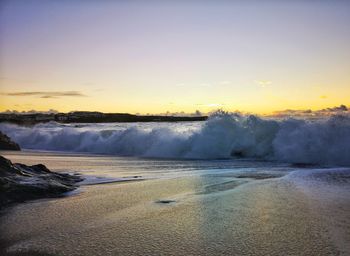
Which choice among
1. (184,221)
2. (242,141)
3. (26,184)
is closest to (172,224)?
(184,221)

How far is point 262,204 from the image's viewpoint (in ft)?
18.6

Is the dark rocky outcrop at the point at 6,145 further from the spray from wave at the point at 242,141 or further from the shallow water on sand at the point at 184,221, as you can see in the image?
the shallow water on sand at the point at 184,221

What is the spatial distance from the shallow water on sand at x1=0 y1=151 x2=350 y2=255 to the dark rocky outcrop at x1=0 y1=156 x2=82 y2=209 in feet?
0.92

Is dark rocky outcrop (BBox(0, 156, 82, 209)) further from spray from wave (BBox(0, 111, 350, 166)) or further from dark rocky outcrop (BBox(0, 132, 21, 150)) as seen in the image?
dark rocky outcrop (BBox(0, 132, 21, 150))

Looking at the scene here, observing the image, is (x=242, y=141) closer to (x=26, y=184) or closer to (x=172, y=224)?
(x=26, y=184)

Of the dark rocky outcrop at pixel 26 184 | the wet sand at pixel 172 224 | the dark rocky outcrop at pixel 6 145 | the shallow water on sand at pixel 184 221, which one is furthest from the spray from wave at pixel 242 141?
the dark rocky outcrop at pixel 26 184

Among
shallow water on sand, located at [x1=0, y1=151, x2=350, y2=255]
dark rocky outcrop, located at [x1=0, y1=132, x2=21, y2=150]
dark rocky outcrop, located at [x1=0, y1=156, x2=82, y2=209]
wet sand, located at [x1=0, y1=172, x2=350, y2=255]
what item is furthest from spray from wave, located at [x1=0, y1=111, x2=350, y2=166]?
dark rocky outcrop, located at [x1=0, y1=156, x2=82, y2=209]

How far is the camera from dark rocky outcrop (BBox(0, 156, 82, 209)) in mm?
5836

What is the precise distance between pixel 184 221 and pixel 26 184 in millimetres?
2813

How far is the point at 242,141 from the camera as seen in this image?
1748 cm

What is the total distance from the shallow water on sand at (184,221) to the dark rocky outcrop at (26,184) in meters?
0.28

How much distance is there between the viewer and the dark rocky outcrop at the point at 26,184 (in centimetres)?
584

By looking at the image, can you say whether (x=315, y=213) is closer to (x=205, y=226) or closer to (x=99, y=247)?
(x=205, y=226)

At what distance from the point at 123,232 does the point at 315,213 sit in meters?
2.41
